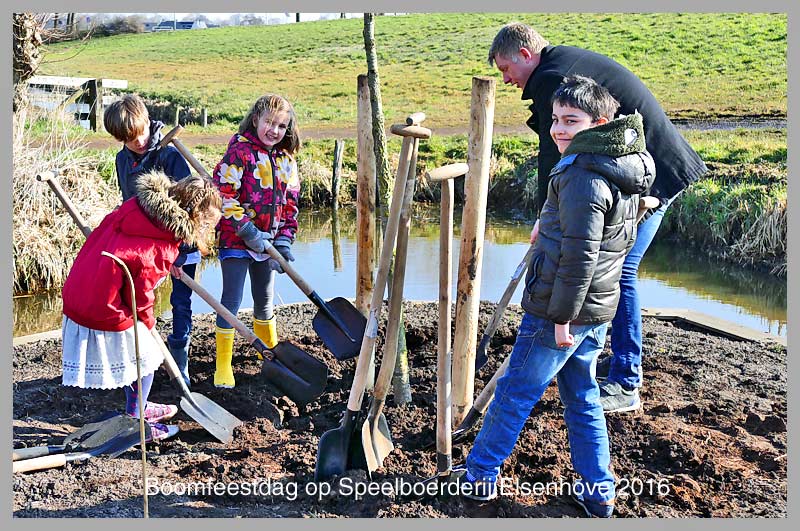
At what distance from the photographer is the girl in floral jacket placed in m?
4.57

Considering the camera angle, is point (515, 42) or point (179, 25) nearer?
point (515, 42)

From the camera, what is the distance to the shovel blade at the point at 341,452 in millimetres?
3648

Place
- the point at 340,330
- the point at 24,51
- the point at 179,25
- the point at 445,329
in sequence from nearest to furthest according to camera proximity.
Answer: the point at 445,329 < the point at 340,330 < the point at 24,51 < the point at 179,25

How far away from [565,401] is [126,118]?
264 cm

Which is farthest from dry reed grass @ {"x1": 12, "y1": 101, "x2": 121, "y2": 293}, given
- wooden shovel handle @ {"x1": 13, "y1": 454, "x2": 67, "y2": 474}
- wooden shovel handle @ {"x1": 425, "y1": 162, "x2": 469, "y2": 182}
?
wooden shovel handle @ {"x1": 425, "y1": 162, "x2": 469, "y2": 182}

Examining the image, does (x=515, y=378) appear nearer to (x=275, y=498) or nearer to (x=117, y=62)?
(x=275, y=498)

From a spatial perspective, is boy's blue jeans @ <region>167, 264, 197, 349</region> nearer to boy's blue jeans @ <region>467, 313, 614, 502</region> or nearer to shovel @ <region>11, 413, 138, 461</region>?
shovel @ <region>11, 413, 138, 461</region>

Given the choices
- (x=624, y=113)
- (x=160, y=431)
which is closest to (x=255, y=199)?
(x=160, y=431)

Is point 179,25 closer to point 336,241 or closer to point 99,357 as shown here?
point 336,241

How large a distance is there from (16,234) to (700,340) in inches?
238

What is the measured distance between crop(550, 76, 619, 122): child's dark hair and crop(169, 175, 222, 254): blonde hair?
1703mm

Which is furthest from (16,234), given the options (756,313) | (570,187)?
(756,313)

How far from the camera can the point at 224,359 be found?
4.89 metres

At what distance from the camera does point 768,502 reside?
3613 millimetres
